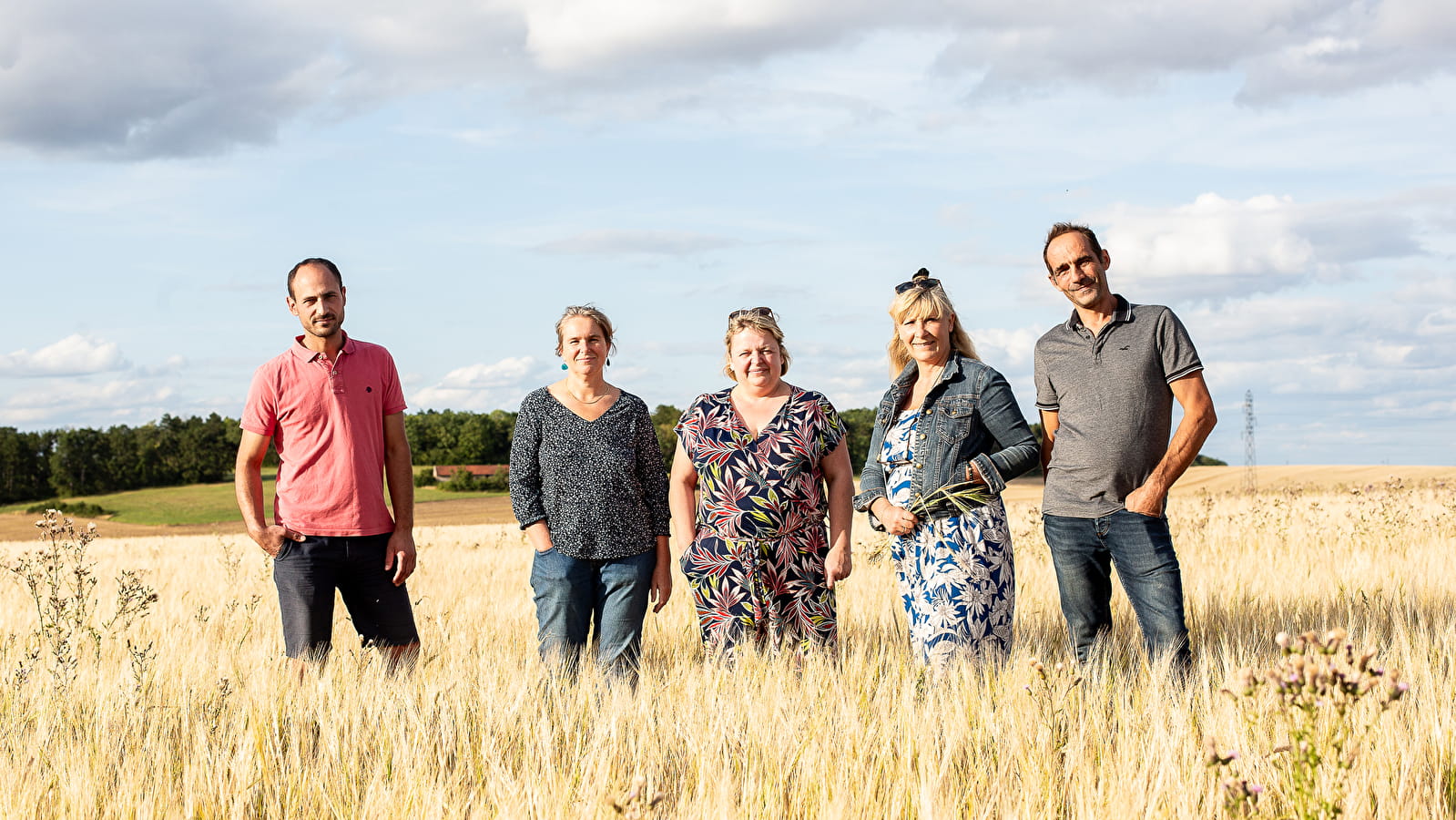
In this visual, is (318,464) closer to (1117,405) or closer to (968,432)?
(968,432)

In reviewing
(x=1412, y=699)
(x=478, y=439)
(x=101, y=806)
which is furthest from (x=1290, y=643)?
(x=478, y=439)

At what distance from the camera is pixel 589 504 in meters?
4.95

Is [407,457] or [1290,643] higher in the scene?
[407,457]

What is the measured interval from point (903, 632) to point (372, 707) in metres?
3.79

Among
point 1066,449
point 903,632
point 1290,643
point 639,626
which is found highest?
point 1066,449

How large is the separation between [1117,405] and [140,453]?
82115mm

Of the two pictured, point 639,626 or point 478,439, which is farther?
point 478,439

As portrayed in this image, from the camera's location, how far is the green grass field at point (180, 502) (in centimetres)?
5622

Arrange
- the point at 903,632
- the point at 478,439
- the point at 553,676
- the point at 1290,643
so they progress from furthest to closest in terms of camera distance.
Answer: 1. the point at 478,439
2. the point at 903,632
3. the point at 553,676
4. the point at 1290,643

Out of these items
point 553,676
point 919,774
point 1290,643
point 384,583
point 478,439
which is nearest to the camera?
point 1290,643

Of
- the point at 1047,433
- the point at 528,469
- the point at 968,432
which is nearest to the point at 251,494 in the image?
the point at 528,469

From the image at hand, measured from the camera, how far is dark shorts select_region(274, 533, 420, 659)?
495 centimetres

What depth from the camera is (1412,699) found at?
4.10m

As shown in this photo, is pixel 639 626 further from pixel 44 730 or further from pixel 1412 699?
pixel 1412 699
